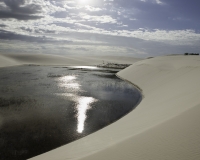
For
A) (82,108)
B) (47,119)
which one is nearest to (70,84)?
(82,108)

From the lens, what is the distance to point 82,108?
1273cm

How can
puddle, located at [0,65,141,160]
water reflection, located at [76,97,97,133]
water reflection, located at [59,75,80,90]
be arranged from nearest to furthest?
puddle, located at [0,65,141,160]
water reflection, located at [76,97,97,133]
water reflection, located at [59,75,80,90]

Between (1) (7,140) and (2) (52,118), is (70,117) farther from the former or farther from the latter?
(1) (7,140)

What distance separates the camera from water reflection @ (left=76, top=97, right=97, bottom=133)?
31.3 ft

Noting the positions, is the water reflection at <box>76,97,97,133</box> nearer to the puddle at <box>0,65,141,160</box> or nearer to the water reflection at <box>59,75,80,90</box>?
the puddle at <box>0,65,141,160</box>

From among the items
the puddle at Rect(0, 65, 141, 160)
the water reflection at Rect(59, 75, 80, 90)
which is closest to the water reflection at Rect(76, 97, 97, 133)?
the puddle at Rect(0, 65, 141, 160)

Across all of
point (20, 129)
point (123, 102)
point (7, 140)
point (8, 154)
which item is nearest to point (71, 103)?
point (123, 102)

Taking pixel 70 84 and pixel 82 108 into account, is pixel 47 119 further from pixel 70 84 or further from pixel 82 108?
pixel 70 84

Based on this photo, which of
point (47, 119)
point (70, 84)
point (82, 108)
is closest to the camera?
point (47, 119)

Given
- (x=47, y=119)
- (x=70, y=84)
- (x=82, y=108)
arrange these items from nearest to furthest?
(x=47, y=119) < (x=82, y=108) < (x=70, y=84)

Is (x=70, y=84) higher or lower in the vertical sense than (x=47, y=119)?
lower

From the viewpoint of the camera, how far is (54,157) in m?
6.00

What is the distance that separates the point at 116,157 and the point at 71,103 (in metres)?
9.22

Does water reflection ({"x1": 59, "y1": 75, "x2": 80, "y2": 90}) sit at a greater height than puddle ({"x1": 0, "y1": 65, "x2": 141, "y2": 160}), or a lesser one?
lesser
